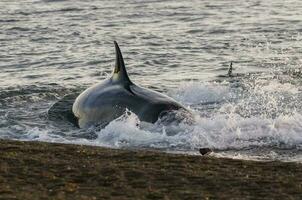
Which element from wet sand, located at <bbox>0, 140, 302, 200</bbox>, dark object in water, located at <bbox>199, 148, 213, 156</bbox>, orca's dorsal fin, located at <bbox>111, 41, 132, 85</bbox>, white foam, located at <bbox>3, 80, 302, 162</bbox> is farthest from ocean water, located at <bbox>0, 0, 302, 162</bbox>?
wet sand, located at <bbox>0, 140, 302, 200</bbox>

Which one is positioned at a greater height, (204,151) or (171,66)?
(204,151)

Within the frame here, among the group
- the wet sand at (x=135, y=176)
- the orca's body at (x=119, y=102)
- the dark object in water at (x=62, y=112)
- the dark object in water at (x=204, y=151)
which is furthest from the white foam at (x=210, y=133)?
the wet sand at (x=135, y=176)

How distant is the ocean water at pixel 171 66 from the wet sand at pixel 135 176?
196 cm

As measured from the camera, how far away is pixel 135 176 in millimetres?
7387

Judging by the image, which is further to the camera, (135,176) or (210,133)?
(210,133)

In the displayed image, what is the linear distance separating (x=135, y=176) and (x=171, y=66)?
11.8 metres

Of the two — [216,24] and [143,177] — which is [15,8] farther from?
[143,177]

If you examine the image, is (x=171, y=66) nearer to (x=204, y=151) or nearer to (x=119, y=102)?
(x=119, y=102)

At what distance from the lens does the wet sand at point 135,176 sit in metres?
6.77

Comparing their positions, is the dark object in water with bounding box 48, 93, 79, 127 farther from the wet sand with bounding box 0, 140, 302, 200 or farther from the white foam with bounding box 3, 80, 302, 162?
the wet sand with bounding box 0, 140, 302, 200

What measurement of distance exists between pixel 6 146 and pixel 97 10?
71.1 ft

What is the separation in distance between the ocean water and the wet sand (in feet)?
6.43

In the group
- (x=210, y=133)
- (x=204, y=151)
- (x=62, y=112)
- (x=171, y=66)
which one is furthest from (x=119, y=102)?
(x=171, y=66)

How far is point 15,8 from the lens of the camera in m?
31.4
